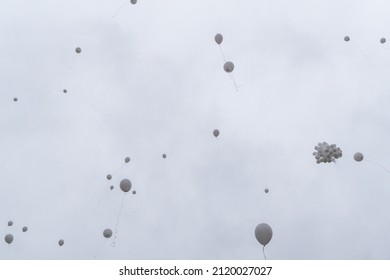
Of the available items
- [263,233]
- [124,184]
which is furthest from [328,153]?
[124,184]

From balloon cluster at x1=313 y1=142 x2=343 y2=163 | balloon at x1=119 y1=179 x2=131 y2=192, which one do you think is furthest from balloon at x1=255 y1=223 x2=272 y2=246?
balloon at x1=119 y1=179 x2=131 y2=192

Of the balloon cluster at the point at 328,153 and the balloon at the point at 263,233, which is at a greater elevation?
the balloon cluster at the point at 328,153

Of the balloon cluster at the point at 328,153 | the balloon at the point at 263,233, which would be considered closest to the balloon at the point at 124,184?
the balloon at the point at 263,233

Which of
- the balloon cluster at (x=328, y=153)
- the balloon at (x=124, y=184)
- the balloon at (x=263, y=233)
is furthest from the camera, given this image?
the balloon cluster at (x=328, y=153)

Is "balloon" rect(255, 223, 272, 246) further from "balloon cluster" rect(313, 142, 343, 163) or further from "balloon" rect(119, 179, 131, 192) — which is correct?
"balloon" rect(119, 179, 131, 192)

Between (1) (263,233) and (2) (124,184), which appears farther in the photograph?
(2) (124,184)

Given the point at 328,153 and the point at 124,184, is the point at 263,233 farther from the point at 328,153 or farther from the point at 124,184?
the point at 124,184

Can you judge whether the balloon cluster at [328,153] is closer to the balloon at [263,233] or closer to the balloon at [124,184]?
the balloon at [263,233]

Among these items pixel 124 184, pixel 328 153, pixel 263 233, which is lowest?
pixel 263 233

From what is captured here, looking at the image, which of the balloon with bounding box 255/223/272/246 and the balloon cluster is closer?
the balloon with bounding box 255/223/272/246

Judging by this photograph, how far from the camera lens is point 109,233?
1638 cm

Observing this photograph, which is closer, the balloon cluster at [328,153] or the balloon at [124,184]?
the balloon at [124,184]
